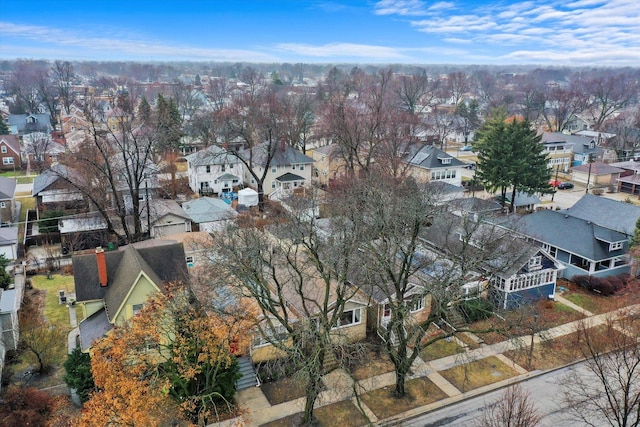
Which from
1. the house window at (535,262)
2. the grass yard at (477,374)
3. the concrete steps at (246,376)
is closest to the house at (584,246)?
the house window at (535,262)

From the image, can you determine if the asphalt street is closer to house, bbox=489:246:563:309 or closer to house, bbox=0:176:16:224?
house, bbox=489:246:563:309

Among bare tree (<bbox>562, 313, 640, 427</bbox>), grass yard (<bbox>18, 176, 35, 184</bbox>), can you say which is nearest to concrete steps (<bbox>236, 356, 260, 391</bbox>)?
bare tree (<bbox>562, 313, 640, 427</bbox>)

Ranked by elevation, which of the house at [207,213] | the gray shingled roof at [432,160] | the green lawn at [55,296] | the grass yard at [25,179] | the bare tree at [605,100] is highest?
the bare tree at [605,100]

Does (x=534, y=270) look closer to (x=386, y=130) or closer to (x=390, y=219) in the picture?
(x=390, y=219)

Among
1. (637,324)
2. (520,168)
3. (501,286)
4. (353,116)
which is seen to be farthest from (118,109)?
(637,324)

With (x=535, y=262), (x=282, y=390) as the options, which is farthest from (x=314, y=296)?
(x=535, y=262)

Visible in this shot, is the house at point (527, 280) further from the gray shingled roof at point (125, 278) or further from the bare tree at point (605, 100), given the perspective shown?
the bare tree at point (605, 100)
